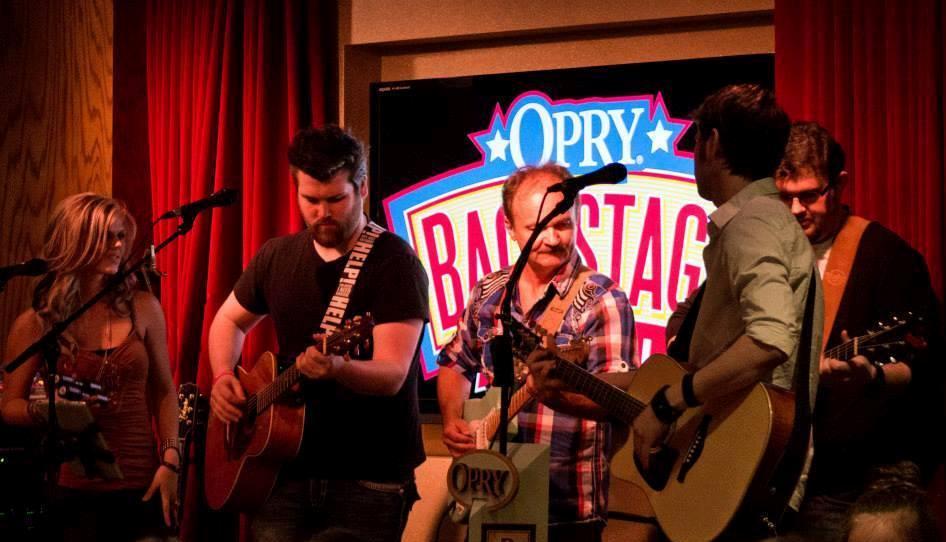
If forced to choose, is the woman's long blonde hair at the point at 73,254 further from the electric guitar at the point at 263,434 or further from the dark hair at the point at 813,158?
the dark hair at the point at 813,158

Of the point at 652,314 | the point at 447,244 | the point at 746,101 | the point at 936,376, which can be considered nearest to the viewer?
the point at 746,101

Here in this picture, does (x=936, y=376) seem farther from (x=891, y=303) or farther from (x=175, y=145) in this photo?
(x=175, y=145)

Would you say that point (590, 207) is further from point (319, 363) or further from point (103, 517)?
point (103, 517)

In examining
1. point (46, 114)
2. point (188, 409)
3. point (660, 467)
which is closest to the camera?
point (660, 467)

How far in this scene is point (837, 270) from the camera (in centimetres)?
327

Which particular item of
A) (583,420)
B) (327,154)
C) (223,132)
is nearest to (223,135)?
(223,132)

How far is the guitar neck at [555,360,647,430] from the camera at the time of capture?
9.49 ft

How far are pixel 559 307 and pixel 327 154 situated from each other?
2.75 ft

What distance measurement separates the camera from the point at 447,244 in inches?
195

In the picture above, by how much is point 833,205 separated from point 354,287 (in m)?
1.44

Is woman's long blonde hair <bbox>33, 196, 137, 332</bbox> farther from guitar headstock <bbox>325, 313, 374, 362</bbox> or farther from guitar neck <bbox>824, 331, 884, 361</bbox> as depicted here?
guitar neck <bbox>824, 331, 884, 361</bbox>

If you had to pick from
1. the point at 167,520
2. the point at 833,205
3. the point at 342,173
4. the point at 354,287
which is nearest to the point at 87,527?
the point at 167,520

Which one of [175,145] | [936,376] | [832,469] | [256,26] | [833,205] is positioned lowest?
[832,469]

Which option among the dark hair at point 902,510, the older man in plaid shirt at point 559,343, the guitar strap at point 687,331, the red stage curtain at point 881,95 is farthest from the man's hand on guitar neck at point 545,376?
the red stage curtain at point 881,95
